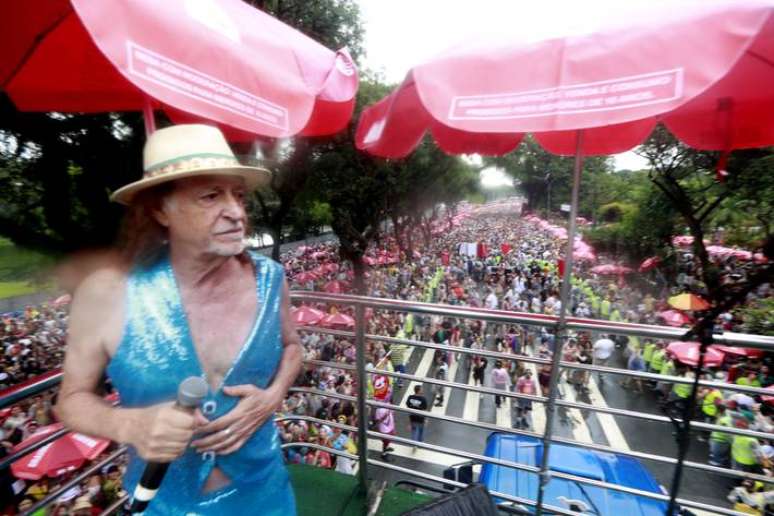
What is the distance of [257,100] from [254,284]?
702 millimetres

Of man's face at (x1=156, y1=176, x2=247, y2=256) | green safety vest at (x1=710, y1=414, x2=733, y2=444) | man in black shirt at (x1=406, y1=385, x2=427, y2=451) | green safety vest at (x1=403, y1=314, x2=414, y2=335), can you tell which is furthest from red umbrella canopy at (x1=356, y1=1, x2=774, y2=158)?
green safety vest at (x1=403, y1=314, x2=414, y2=335)

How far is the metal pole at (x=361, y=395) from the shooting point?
2547mm

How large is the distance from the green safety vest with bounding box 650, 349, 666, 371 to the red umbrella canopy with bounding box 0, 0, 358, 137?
1218cm

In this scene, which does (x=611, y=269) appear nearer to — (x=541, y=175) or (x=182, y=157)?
(x=182, y=157)

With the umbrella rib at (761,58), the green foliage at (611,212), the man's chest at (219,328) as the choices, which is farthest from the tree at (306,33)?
the green foliage at (611,212)

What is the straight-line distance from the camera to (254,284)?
1663mm

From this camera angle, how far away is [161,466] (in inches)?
48.0

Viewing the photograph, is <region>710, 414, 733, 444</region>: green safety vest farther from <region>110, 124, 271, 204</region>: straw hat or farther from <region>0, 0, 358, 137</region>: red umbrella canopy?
<region>110, 124, 271, 204</region>: straw hat

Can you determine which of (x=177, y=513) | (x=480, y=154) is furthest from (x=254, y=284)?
(x=480, y=154)

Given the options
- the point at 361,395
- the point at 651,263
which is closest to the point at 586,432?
the point at 361,395

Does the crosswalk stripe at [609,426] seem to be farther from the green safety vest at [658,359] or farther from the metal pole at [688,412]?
the metal pole at [688,412]

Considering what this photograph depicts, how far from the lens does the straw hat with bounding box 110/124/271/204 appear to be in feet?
4.39

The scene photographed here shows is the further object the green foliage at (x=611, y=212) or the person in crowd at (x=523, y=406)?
the green foliage at (x=611, y=212)

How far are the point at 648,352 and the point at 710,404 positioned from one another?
4000 millimetres
